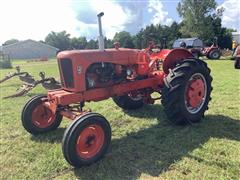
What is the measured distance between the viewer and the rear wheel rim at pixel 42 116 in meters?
5.36

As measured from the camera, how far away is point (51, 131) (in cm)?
551

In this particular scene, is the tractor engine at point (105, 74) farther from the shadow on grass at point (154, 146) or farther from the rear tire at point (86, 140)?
the shadow on grass at point (154, 146)

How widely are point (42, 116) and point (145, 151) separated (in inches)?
85.7

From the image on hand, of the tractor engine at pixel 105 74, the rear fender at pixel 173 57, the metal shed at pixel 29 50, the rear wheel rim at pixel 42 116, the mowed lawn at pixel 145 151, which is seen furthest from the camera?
the metal shed at pixel 29 50

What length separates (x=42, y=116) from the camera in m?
5.45

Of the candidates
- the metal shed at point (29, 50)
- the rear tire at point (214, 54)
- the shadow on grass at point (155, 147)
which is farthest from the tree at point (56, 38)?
the shadow on grass at point (155, 147)

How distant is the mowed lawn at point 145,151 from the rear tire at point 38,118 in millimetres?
149

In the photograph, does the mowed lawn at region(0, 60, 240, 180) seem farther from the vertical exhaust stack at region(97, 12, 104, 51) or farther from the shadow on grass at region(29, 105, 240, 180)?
the vertical exhaust stack at region(97, 12, 104, 51)

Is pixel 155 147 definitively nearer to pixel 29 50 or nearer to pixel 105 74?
pixel 105 74

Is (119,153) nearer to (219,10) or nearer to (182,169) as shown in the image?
(182,169)

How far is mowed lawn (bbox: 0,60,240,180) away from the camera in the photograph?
3.78 meters

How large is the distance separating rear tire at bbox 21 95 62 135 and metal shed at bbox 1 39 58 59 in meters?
63.6

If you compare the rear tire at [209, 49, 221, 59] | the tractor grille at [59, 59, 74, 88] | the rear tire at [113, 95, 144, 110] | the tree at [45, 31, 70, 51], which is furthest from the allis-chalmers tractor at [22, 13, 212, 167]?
the tree at [45, 31, 70, 51]

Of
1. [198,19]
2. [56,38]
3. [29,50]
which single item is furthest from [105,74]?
[56,38]
